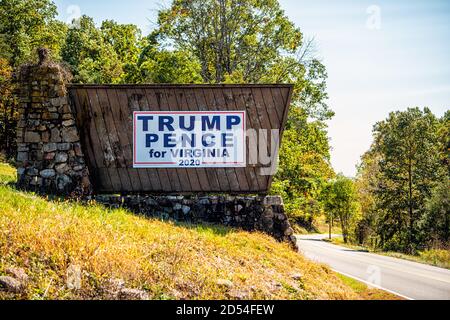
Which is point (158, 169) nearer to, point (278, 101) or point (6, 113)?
point (278, 101)

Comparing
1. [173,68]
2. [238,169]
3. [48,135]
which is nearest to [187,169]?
[238,169]

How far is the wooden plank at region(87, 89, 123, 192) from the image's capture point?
35.2ft

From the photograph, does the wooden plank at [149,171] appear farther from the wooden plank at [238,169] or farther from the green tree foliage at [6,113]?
the green tree foliage at [6,113]

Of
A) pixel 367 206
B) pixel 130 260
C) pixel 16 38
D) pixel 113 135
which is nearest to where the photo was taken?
pixel 130 260

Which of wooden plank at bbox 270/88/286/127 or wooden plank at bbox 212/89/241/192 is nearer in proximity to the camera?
wooden plank at bbox 212/89/241/192

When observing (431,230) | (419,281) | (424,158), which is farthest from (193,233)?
(424,158)

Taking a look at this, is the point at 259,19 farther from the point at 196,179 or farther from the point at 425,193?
the point at 425,193

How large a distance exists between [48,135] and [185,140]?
12.4ft

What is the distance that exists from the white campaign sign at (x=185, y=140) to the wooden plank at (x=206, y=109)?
0.52 feet

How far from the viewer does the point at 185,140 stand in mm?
10492

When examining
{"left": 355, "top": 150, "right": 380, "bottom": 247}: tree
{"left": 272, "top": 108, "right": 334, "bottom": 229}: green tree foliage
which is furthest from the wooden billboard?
{"left": 355, "top": 150, "right": 380, "bottom": 247}: tree

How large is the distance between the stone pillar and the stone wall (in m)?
1.02

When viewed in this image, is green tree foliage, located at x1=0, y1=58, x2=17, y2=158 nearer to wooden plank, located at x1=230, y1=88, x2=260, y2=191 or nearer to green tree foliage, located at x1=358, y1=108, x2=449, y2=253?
wooden plank, located at x1=230, y1=88, x2=260, y2=191
